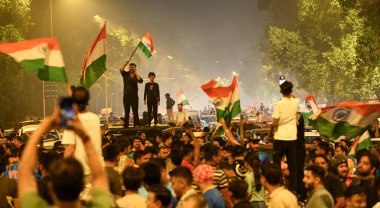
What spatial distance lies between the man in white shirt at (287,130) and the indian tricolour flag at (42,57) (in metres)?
4.15

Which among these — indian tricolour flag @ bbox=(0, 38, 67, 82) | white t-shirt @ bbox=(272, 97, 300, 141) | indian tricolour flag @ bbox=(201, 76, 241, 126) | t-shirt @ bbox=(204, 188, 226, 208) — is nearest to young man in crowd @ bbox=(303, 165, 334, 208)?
t-shirt @ bbox=(204, 188, 226, 208)

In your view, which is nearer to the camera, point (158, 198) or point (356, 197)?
point (158, 198)

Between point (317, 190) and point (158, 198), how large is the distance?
2.28m

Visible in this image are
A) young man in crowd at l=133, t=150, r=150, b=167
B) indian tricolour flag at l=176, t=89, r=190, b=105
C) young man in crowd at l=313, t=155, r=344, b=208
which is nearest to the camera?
young man in crowd at l=313, t=155, r=344, b=208

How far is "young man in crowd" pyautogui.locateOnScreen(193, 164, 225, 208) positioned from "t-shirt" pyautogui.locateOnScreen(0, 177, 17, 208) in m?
2.64

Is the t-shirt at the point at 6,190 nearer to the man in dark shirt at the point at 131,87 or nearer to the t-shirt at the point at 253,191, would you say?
the t-shirt at the point at 253,191

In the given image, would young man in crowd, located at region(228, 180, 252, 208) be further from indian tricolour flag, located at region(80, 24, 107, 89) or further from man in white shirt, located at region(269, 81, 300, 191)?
indian tricolour flag, located at region(80, 24, 107, 89)

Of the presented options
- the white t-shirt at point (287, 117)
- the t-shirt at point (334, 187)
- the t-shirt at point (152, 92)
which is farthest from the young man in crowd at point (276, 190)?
the t-shirt at point (152, 92)

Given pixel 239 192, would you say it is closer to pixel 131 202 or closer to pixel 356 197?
pixel 356 197

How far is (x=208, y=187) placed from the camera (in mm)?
7715

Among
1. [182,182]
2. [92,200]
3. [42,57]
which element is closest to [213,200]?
[182,182]

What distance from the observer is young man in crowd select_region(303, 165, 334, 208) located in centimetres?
762

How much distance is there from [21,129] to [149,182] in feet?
46.7

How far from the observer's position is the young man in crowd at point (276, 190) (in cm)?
729
